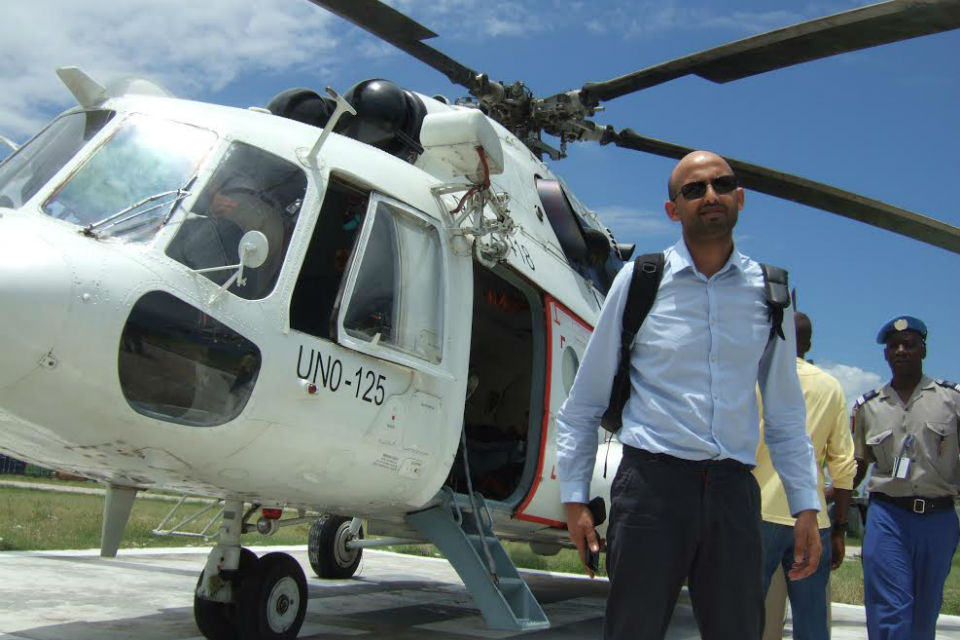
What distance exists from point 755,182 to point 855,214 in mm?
891

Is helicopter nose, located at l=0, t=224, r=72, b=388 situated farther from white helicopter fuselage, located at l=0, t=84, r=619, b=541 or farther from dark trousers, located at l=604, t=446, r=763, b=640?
dark trousers, located at l=604, t=446, r=763, b=640

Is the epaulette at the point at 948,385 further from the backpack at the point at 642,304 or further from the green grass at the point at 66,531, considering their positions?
the green grass at the point at 66,531

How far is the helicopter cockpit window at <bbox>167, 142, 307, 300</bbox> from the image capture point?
13.2 ft

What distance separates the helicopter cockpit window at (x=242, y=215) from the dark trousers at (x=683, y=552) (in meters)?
2.26

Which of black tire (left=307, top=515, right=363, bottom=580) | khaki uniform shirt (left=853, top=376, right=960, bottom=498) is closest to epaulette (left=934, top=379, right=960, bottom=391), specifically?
khaki uniform shirt (left=853, top=376, right=960, bottom=498)

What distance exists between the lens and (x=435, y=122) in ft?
16.6

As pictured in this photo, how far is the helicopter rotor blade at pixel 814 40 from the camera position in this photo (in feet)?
18.4

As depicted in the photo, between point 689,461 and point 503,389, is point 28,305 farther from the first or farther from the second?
point 503,389

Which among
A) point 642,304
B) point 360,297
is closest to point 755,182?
point 360,297

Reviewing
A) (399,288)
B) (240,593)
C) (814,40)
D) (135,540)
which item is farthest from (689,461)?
(135,540)

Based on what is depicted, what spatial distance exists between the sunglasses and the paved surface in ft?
13.6

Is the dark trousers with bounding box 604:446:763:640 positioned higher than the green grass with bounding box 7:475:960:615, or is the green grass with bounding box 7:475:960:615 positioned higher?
the dark trousers with bounding box 604:446:763:640

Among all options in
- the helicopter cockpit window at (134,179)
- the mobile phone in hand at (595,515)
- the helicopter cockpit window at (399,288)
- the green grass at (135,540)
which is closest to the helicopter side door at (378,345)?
the helicopter cockpit window at (399,288)

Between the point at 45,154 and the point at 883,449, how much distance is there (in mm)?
4521
